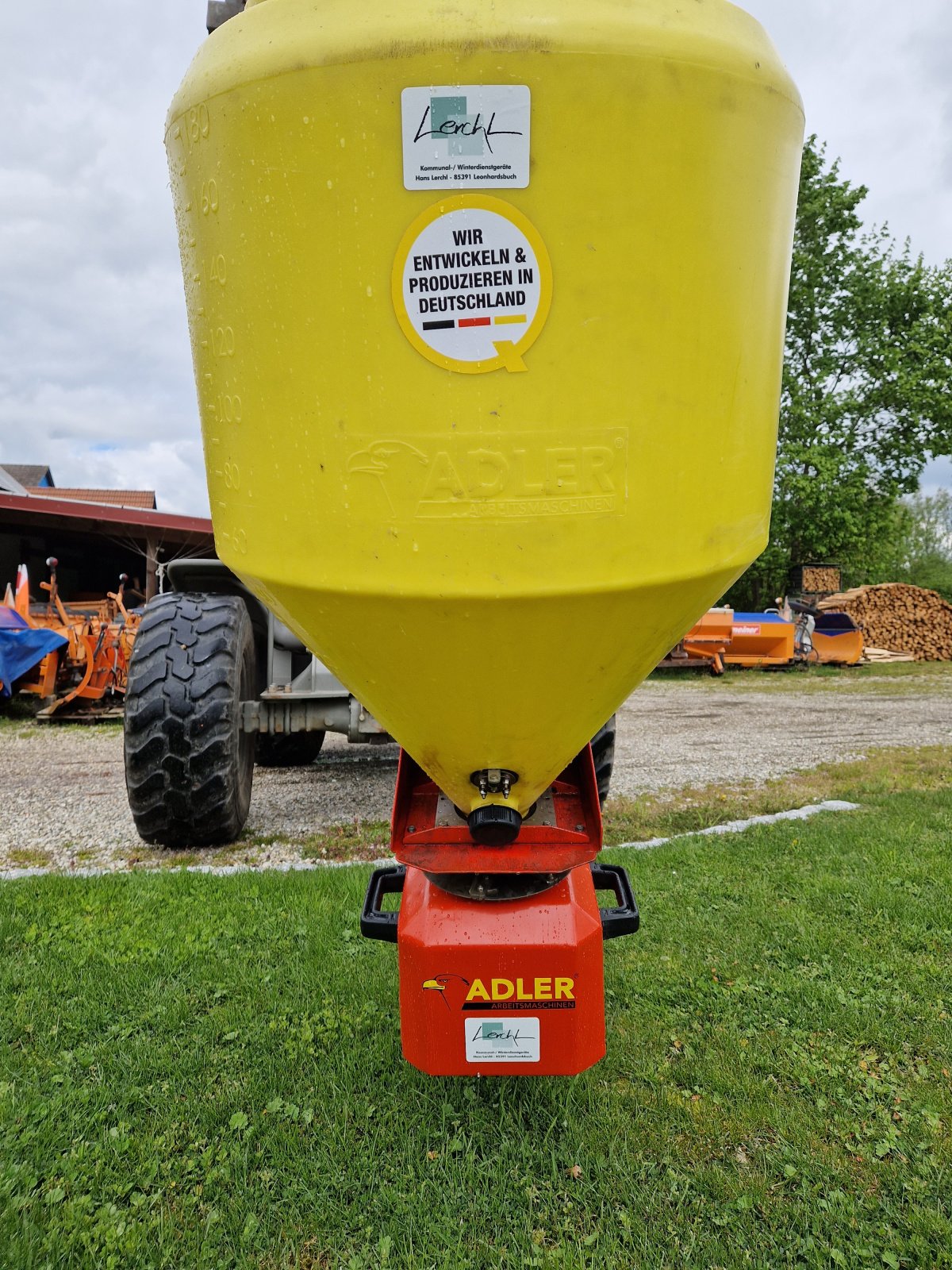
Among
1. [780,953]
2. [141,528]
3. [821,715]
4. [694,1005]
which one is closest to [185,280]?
[694,1005]

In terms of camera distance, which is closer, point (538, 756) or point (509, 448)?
point (509, 448)

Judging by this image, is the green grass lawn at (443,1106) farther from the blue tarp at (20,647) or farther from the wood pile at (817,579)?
the wood pile at (817,579)

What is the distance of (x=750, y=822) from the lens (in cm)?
448

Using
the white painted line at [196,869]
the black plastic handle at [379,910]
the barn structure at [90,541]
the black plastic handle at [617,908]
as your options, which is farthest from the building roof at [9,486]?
the black plastic handle at [617,908]

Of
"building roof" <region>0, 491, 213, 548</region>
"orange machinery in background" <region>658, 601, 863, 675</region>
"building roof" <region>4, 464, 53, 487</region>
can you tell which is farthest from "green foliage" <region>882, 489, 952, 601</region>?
"building roof" <region>4, 464, 53, 487</region>

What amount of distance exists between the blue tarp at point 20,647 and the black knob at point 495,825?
7986mm

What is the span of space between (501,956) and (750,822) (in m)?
3.14

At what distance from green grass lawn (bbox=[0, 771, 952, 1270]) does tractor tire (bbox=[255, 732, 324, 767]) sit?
109 inches

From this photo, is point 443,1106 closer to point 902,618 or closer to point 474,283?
point 474,283

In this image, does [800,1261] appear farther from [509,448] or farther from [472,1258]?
[509,448]

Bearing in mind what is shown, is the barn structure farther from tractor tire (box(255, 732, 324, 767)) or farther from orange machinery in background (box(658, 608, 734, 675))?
orange machinery in background (box(658, 608, 734, 675))

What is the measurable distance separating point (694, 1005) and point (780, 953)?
505mm

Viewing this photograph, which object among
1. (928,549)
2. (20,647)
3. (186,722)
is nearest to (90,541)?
(20,647)

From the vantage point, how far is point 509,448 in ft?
3.98
